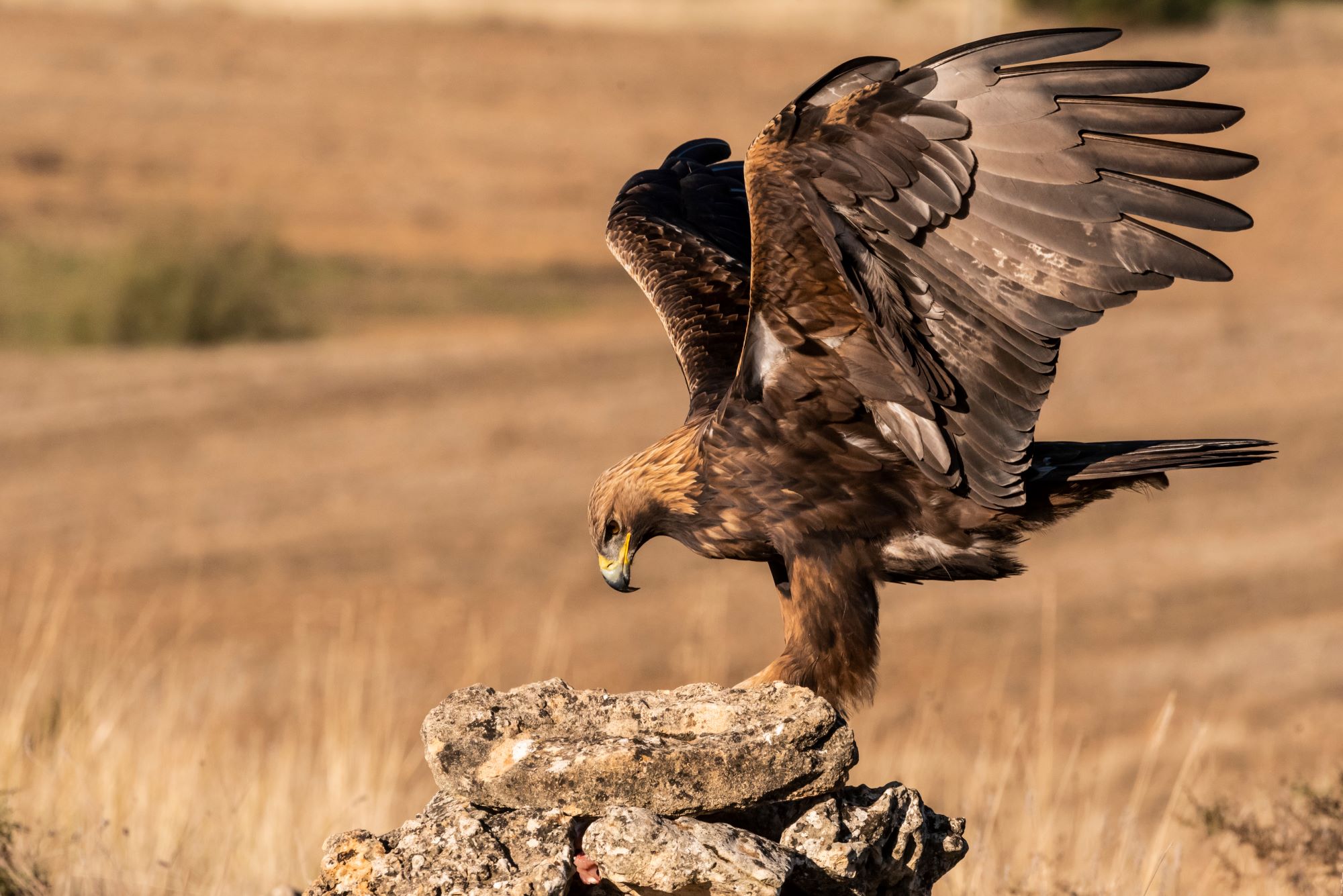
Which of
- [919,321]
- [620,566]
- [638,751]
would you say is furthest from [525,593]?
[638,751]

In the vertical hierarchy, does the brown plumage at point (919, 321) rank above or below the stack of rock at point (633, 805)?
above

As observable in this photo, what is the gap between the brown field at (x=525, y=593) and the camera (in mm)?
6250

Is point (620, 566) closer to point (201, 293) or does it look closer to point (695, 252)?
point (695, 252)

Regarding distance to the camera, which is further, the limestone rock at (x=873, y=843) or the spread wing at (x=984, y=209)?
the spread wing at (x=984, y=209)

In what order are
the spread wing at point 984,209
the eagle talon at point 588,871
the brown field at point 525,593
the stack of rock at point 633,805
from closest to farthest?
1. the stack of rock at point 633,805
2. the eagle talon at point 588,871
3. the spread wing at point 984,209
4. the brown field at point 525,593

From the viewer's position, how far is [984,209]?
434 centimetres

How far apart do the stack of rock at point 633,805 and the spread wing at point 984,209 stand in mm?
1135

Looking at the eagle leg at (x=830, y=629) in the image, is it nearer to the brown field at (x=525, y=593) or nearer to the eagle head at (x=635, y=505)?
the eagle head at (x=635, y=505)

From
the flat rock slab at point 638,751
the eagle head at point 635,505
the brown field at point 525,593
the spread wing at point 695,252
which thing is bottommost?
the brown field at point 525,593

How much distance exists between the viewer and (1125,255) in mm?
4223

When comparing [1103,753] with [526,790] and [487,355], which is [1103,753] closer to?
[526,790]

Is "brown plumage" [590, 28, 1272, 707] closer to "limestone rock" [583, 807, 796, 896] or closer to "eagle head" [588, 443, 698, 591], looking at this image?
"eagle head" [588, 443, 698, 591]

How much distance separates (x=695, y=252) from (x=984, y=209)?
7.07ft

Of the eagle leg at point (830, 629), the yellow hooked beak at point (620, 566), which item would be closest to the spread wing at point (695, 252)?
the yellow hooked beak at point (620, 566)
